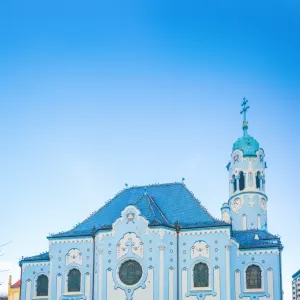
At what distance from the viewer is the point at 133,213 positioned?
51906 millimetres

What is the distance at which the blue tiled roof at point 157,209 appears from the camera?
5269cm

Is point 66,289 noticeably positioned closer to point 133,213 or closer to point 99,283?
point 99,283

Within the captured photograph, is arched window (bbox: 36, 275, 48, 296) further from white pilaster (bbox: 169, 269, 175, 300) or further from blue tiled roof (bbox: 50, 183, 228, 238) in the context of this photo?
white pilaster (bbox: 169, 269, 175, 300)

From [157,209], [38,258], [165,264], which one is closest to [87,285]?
[38,258]

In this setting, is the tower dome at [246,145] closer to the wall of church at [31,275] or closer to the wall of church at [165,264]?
the wall of church at [165,264]

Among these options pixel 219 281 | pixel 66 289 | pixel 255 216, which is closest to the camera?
pixel 219 281

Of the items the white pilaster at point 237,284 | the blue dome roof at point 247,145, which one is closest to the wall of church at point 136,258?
the white pilaster at point 237,284

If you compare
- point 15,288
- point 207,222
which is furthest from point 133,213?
point 15,288

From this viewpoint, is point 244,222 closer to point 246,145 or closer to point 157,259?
point 246,145

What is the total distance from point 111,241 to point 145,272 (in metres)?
4.38

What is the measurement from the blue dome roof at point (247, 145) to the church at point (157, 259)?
976 centimetres

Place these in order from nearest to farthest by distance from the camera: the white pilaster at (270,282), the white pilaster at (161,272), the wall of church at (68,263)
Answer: the white pilaster at (161,272), the white pilaster at (270,282), the wall of church at (68,263)

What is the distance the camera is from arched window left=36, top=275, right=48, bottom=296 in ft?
183

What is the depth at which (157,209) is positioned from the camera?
54.7m
